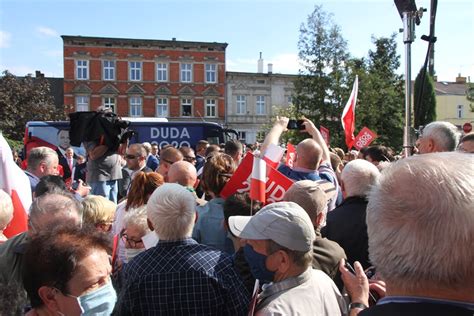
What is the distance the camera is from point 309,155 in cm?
465

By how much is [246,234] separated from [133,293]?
70 centimetres

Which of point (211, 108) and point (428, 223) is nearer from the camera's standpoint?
point (428, 223)

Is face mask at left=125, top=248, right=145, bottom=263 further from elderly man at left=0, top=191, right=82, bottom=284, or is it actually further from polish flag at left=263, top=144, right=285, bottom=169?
polish flag at left=263, top=144, right=285, bottom=169

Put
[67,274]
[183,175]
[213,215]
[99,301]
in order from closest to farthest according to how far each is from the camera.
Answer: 1. [67,274]
2. [99,301]
3. [213,215]
4. [183,175]

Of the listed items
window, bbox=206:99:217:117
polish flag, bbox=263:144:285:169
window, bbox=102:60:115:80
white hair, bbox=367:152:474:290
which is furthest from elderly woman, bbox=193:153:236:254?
window, bbox=206:99:217:117

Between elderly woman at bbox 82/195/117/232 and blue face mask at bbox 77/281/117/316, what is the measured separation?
151 cm

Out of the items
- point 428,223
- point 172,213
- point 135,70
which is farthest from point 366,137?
point 135,70

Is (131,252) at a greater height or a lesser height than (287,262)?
lesser

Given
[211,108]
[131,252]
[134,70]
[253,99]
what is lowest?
[131,252]

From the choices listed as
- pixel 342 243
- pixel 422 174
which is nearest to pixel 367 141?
pixel 342 243

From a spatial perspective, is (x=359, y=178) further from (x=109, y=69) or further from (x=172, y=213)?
(x=109, y=69)

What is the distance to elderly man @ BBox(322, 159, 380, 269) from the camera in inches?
128

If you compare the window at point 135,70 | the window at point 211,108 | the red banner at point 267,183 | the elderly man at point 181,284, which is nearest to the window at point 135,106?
the window at point 135,70

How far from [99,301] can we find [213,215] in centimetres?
161
